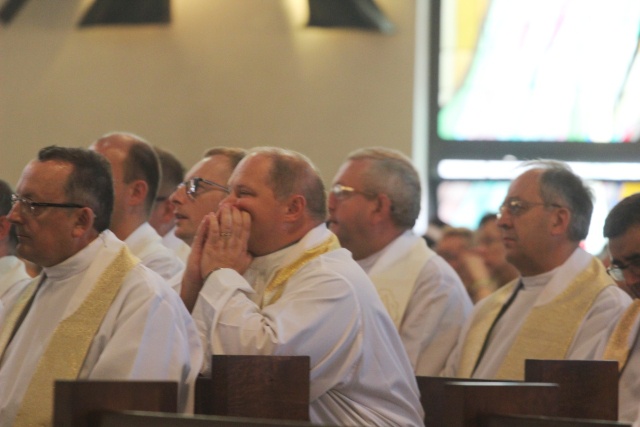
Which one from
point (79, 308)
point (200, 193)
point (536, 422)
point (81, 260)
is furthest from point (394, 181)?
point (536, 422)

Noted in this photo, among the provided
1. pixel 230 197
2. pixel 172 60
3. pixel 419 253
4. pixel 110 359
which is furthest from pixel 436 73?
pixel 110 359

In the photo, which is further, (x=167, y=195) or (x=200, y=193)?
(x=167, y=195)

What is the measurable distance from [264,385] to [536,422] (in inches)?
35.0

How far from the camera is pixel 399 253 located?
256 inches

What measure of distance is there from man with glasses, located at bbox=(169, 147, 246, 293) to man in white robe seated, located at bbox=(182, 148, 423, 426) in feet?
2.90

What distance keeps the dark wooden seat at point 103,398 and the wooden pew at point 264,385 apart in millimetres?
236

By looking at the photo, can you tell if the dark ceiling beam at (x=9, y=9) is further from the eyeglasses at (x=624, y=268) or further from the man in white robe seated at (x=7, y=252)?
the eyeglasses at (x=624, y=268)

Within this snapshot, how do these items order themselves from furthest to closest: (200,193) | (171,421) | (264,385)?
(200,193) → (264,385) → (171,421)

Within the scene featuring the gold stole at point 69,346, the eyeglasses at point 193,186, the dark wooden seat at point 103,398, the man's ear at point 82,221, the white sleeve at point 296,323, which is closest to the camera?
the dark wooden seat at point 103,398

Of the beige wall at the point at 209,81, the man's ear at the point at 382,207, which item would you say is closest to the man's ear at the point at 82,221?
the man's ear at the point at 382,207

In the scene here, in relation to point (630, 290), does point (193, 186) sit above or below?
above

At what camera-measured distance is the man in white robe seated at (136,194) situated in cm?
603

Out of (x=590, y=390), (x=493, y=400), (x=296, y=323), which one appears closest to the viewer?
(x=493, y=400)

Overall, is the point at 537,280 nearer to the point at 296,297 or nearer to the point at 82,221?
the point at 296,297
